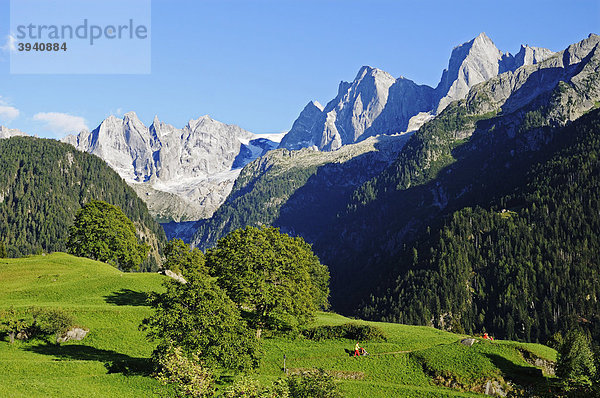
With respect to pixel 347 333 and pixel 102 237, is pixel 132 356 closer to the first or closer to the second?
pixel 347 333

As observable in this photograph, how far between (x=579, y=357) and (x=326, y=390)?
37.4 m

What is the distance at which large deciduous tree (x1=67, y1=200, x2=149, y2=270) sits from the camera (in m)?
124

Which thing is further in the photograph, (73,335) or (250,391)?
(73,335)

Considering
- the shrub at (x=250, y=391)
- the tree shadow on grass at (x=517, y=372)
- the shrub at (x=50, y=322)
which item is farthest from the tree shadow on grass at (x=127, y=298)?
the tree shadow on grass at (x=517, y=372)

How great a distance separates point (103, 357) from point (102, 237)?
77.5 meters

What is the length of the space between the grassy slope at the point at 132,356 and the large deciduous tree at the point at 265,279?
435 centimetres

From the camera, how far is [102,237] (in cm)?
12756

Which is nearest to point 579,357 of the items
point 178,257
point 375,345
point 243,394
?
point 375,345

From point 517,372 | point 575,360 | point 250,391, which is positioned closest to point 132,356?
point 250,391

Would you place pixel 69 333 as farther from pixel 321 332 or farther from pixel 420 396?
pixel 420 396

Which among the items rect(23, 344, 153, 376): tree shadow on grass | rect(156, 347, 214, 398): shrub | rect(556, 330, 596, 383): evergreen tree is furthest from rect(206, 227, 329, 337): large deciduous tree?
rect(556, 330, 596, 383): evergreen tree

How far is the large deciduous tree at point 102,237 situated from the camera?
4889 inches

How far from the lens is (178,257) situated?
404 ft

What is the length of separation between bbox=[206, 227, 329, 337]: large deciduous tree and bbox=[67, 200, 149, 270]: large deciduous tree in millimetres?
59001
